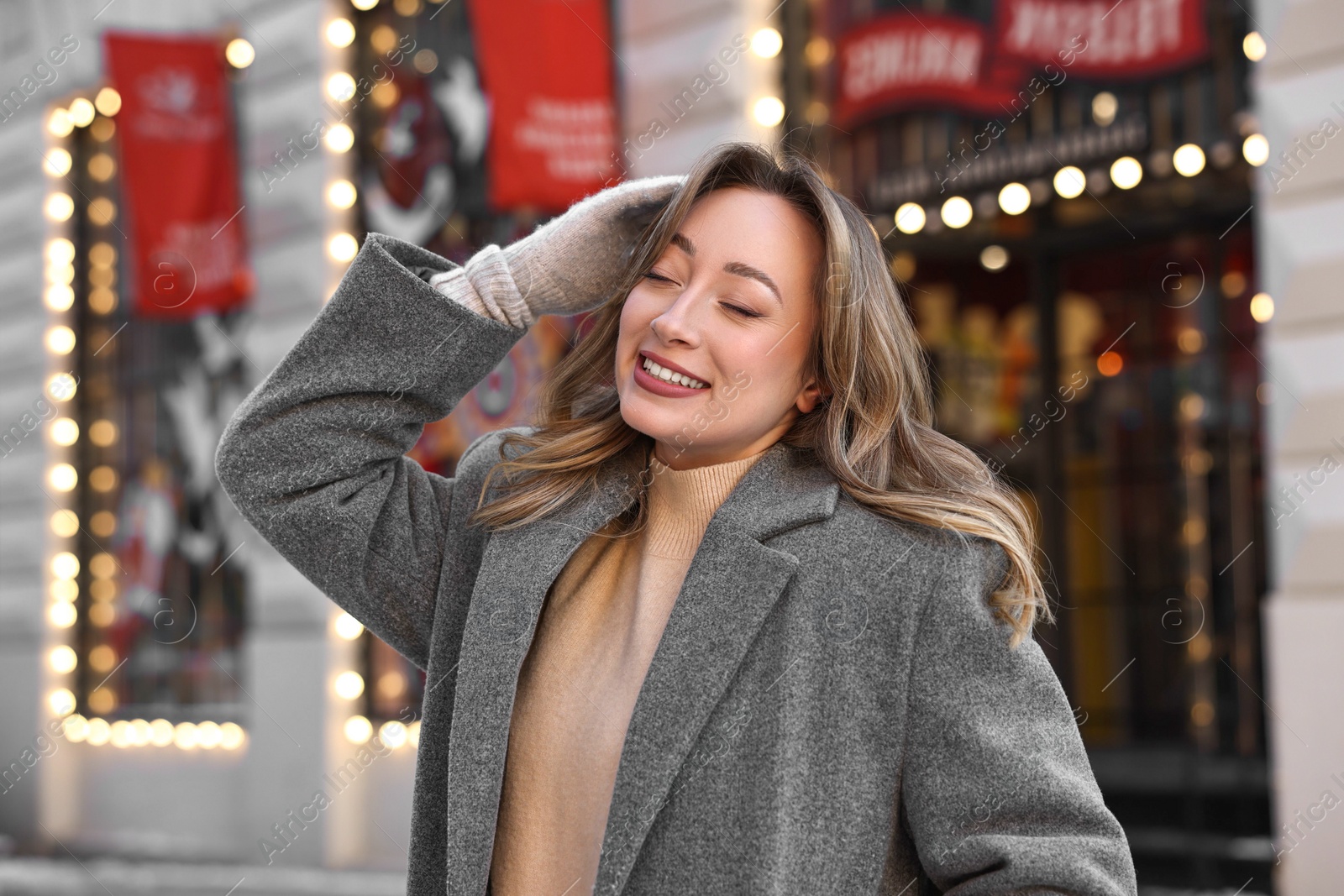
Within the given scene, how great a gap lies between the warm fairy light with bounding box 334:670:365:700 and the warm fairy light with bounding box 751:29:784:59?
362 centimetres

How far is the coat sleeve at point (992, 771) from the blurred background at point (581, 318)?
263 centimetres

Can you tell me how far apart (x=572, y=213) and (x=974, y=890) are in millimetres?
1059

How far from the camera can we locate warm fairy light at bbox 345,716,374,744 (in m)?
6.95

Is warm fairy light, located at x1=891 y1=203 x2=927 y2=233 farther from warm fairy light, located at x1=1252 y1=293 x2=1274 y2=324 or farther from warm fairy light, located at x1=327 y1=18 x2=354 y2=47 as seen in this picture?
warm fairy light, located at x1=327 y1=18 x2=354 y2=47

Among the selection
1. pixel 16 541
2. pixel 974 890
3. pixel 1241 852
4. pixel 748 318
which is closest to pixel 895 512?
pixel 748 318

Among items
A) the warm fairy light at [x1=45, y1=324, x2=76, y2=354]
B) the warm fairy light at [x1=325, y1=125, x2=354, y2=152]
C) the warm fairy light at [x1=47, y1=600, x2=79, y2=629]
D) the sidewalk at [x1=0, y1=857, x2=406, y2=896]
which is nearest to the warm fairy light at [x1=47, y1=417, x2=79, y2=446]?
the warm fairy light at [x1=45, y1=324, x2=76, y2=354]

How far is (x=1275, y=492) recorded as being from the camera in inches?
179

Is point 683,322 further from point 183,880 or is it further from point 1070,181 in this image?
point 183,880

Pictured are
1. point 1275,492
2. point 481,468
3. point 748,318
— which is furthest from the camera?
point 1275,492

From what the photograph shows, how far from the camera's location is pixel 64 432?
29.7ft

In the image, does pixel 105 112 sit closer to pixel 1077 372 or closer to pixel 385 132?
pixel 385 132

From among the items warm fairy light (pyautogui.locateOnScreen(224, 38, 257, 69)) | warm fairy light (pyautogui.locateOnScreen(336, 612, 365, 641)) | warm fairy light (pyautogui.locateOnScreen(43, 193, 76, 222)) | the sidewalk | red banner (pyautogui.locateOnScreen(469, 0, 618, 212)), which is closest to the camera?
red banner (pyautogui.locateOnScreen(469, 0, 618, 212))

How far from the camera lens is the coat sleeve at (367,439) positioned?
6.10 feet

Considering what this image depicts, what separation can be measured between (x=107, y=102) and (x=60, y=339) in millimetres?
1592
